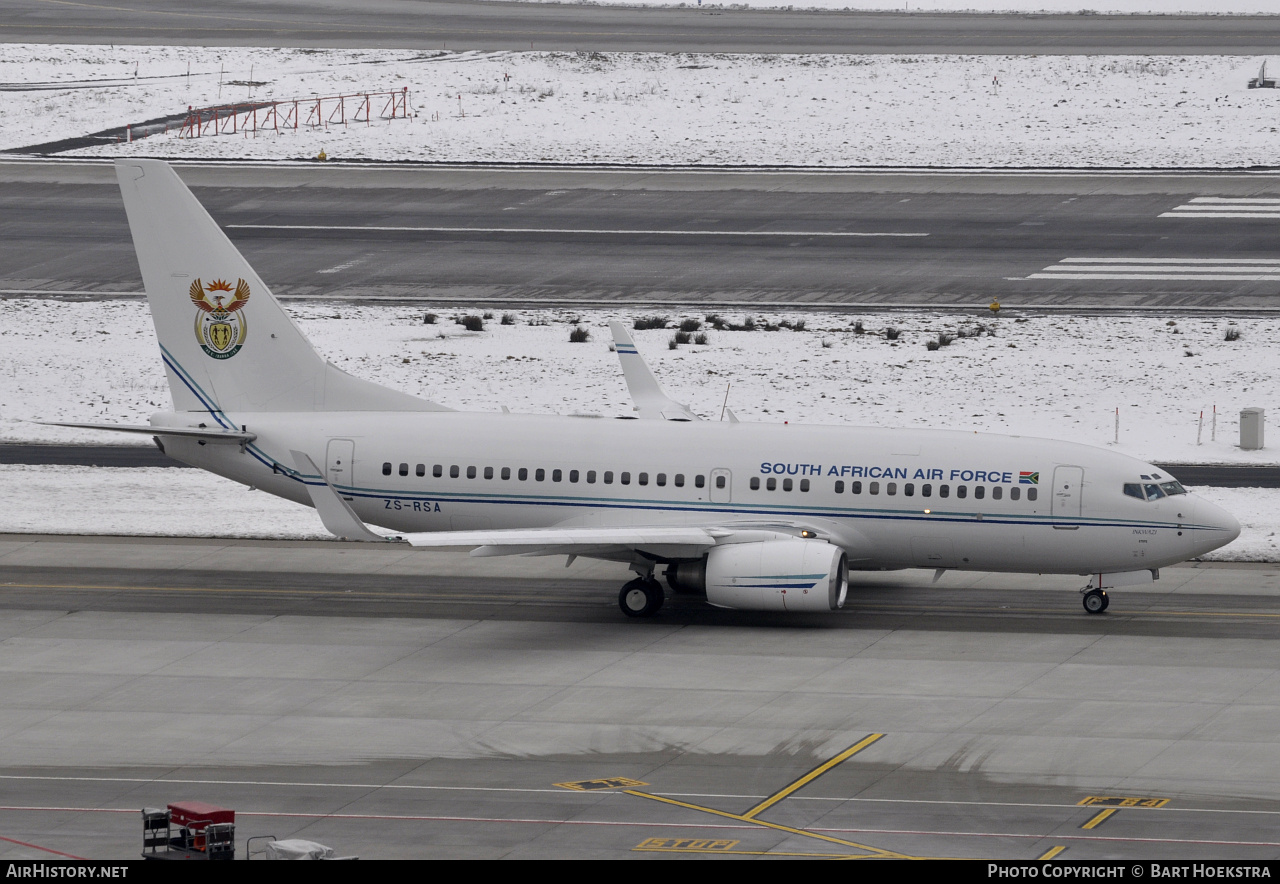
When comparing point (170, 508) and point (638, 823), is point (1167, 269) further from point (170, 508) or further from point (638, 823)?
point (638, 823)

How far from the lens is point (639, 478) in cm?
3878

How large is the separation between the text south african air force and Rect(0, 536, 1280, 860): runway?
283cm

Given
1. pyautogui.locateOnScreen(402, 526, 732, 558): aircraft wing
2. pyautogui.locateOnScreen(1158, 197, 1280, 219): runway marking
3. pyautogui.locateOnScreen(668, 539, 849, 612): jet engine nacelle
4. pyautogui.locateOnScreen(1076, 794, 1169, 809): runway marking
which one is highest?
pyautogui.locateOnScreen(1158, 197, 1280, 219): runway marking

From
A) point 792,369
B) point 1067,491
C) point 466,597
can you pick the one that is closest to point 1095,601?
point 1067,491

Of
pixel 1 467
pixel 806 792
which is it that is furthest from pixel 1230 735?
pixel 1 467

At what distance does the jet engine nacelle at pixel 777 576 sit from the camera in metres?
36.2

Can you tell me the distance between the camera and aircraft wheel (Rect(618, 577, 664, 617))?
37875 mm

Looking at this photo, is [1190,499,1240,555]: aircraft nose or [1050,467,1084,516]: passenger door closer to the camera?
[1190,499,1240,555]: aircraft nose

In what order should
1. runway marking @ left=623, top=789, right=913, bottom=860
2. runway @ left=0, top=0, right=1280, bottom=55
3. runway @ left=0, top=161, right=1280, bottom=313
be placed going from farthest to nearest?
1. runway @ left=0, top=0, right=1280, bottom=55
2. runway @ left=0, top=161, right=1280, bottom=313
3. runway marking @ left=623, top=789, right=913, bottom=860

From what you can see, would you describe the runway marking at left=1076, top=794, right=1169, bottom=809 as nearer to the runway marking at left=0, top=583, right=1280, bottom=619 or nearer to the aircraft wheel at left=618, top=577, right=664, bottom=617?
the runway marking at left=0, top=583, right=1280, bottom=619

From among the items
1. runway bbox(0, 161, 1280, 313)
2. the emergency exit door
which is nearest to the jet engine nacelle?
the emergency exit door

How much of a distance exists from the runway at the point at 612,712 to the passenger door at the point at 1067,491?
228cm

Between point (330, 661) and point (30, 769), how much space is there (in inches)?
281

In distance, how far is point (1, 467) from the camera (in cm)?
5062
